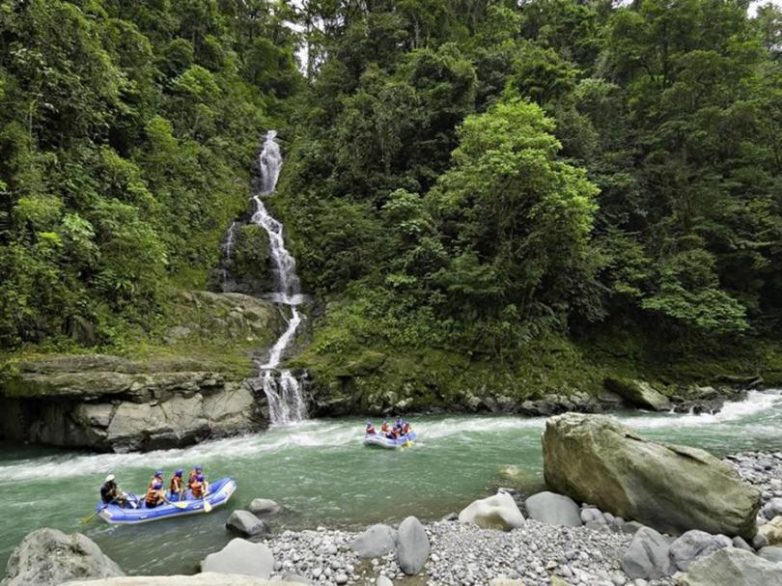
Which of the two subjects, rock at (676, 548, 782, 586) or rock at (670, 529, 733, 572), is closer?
rock at (676, 548, 782, 586)

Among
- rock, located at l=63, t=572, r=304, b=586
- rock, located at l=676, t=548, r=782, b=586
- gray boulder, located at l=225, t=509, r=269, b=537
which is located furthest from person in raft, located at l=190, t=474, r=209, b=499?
rock, located at l=676, t=548, r=782, b=586

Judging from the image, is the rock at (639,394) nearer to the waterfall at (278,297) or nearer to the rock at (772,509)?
the rock at (772,509)

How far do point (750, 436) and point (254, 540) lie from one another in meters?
15.8

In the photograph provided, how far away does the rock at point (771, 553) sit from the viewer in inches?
290

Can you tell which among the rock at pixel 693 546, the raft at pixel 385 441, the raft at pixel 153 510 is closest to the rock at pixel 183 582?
the raft at pixel 153 510

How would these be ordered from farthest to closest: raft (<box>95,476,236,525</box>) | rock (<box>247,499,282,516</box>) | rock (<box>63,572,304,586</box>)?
rock (<box>247,499,282,516</box>)
raft (<box>95,476,236,525</box>)
rock (<box>63,572,304,586</box>)

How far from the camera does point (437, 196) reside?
84.0 ft

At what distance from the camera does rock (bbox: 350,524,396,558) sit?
7.93 metres

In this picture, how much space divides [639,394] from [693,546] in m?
14.3

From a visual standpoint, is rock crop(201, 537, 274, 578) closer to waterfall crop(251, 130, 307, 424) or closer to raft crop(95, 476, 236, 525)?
raft crop(95, 476, 236, 525)

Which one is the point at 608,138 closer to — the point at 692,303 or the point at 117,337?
the point at 692,303

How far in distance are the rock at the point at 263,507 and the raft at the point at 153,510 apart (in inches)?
34.7

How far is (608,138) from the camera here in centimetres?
3005

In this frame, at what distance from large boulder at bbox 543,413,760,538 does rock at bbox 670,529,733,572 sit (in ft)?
2.38
